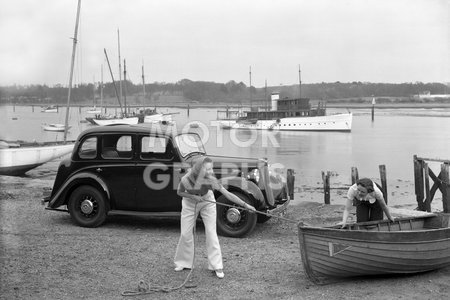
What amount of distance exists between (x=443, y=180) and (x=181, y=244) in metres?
10.1

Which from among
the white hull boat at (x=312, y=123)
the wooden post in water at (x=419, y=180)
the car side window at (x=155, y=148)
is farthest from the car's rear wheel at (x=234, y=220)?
the white hull boat at (x=312, y=123)

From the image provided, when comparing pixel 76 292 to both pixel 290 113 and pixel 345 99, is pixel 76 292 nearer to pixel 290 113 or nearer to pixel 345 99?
pixel 290 113

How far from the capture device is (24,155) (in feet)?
76.2

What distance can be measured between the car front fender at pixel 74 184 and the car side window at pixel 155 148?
92 cm

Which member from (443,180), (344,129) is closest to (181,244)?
(443,180)

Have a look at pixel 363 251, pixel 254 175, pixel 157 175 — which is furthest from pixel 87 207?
pixel 363 251

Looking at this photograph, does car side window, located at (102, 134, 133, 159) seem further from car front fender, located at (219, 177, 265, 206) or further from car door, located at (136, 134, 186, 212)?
car front fender, located at (219, 177, 265, 206)

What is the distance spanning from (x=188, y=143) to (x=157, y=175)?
35.6 inches

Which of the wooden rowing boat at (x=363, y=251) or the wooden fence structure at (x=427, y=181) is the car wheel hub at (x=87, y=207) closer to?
the wooden rowing boat at (x=363, y=251)

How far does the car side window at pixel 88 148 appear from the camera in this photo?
10.1 m

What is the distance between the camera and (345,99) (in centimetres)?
16525

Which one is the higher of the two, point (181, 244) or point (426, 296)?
point (181, 244)

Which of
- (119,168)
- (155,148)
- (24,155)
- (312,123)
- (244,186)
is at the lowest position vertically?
(24,155)

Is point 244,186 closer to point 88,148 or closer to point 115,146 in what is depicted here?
point 115,146
